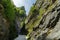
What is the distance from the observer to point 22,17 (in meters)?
174

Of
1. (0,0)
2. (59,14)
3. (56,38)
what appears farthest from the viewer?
(0,0)

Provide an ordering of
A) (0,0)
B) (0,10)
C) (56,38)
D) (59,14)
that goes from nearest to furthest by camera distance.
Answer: (56,38)
(59,14)
(0,10)
(0,0)

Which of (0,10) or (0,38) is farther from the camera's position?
(0,10)

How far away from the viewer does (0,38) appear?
44.8 m

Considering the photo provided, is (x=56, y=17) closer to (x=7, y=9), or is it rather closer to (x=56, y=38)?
(x=56, y=38)

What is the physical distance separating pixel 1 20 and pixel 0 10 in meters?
3.97

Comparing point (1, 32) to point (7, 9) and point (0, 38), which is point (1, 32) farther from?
point (7, 9)

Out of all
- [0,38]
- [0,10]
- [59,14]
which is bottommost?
[59,14]

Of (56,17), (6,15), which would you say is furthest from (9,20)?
(56,17)

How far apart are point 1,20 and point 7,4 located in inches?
498

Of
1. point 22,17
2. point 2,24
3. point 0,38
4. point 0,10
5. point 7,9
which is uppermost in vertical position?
A: point 22,17

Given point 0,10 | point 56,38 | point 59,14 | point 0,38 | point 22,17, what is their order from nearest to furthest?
point 56,38
point 59,14
point 0,38
point 0,10
point 22,17

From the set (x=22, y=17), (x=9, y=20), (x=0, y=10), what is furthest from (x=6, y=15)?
(x=22, y=17)

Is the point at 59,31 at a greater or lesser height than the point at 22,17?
lesser
